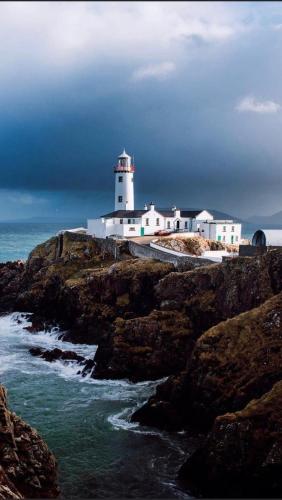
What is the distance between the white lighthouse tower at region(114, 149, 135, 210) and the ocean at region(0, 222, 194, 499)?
43028mm

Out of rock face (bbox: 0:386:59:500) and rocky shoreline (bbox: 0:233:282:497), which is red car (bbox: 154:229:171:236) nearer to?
rocky shoreline (bbox: 0:233:282:497)

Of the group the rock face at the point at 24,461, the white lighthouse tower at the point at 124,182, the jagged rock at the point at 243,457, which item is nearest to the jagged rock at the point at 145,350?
the jagged rock at the point at 243,457

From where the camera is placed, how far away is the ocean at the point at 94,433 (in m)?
23.9

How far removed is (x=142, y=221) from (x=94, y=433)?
4847 centimetres

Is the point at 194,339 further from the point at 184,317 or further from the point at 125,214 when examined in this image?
the point at 125,214

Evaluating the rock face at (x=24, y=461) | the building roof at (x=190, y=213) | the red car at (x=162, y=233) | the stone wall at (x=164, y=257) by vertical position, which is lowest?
the rock face at (x=24, y=461)

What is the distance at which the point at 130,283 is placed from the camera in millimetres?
51062

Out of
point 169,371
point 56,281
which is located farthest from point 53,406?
point 56,281

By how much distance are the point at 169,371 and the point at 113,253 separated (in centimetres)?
2839

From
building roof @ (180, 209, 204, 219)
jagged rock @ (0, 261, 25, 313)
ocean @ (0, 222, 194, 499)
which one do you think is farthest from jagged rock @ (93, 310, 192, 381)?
building roof @ (180, 209, 204, 219)

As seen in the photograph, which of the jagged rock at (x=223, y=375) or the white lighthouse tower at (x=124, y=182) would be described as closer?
the jagged rock at (x=223, y=375)

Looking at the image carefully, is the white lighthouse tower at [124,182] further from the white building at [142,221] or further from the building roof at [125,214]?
the building roof at [125,214]

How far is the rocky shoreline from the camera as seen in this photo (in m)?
22.8

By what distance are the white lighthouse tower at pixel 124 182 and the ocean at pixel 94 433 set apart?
141ft
